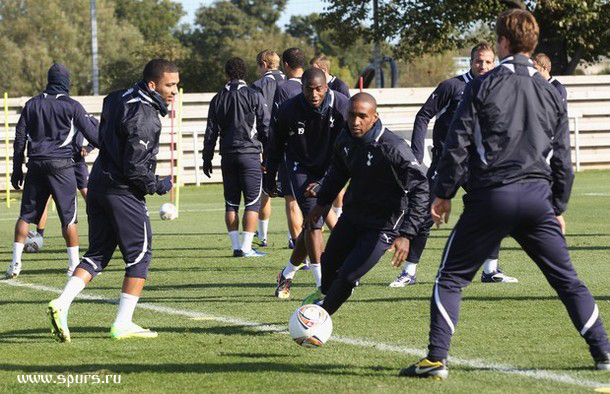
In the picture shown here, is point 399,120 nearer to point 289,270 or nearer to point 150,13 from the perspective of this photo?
point 289,270

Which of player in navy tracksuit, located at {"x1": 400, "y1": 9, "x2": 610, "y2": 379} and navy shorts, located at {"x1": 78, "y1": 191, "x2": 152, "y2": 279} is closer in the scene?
player in navy tracksuit, located at {"x1": 400, "y1": 9, "x2": 610, "y2": 379}

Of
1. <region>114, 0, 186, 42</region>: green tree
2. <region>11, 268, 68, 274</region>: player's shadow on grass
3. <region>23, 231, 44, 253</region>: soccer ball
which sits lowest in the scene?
<region>23, 231, 44, 253</region>: soccer ball

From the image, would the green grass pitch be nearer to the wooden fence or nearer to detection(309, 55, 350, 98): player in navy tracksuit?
detection(309, 55, 350, 98): player in navy tracksuit

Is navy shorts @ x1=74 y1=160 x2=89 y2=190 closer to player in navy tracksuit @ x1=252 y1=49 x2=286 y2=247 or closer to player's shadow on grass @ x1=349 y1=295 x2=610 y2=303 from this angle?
player in navy tracksuit @ x1=252 y1=49 x2=286 y2=247

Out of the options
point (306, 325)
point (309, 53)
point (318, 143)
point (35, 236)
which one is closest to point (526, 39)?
point (306, 325)

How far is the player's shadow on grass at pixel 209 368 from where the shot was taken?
689 cm

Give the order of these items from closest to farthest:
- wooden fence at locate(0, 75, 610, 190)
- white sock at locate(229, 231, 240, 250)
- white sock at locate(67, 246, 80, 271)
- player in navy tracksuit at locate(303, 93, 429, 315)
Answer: player in navy tracksuit at locate(303, 93, 429, 315) < white sock at locate(67, 246, 80, 271) < white sock at locate(229, 231, 240, 250) < wooden fence at locate(0, 75, 610, 190)

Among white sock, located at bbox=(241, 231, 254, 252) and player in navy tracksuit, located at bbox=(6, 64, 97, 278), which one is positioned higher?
player in navy tracksuit, located at bbox=(6, 64, 97, 278)

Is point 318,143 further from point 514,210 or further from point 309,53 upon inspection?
point 309,53

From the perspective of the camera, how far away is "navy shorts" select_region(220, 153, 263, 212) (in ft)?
44.8

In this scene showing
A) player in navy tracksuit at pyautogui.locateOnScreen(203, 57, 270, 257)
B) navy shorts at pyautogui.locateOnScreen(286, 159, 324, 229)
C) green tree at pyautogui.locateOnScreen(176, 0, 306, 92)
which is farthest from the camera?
green tree at pyautogui.locateOnScreen(176, 0, 306, 92)

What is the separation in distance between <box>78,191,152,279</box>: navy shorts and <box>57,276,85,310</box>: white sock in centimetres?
13

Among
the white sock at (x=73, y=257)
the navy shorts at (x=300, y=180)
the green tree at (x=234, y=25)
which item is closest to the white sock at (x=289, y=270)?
the navy shorts at (x=300, y=180)

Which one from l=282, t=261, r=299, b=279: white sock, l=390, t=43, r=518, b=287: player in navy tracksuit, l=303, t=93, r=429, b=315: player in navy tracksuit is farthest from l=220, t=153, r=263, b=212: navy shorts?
l=303, t=93, r=429, b=315: player in navy tracksuit
